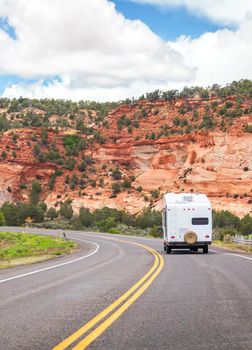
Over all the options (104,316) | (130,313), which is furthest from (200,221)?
(104,316)

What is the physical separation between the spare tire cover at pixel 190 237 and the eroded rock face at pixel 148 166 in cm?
4916

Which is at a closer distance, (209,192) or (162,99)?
(209,192)

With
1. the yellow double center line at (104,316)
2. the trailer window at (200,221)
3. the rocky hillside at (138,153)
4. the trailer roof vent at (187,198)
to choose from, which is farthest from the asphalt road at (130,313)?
the rocky hillside at (138,153)

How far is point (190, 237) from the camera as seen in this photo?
2902cm

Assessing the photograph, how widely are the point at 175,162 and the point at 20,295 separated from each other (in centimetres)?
8872

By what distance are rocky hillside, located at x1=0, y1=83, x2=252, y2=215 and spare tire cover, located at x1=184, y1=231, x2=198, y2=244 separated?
50.1 meters

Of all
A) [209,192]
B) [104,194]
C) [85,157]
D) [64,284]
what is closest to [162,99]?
[85,157]

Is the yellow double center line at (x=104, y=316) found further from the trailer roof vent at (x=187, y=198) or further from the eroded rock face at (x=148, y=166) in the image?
the eroded rock face at (x=148, y=166)

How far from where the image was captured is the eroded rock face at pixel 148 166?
85.7m

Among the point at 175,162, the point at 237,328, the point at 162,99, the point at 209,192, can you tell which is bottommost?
the point at 237,328

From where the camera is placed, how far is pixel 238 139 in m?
88.9

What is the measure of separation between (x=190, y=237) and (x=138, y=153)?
76.9 m

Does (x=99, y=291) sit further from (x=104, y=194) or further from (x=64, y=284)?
(x=104, y=194)

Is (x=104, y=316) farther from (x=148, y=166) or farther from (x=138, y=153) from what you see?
(x=138, y=153)
